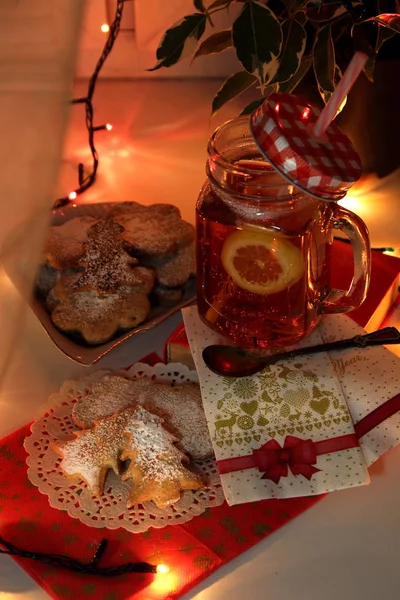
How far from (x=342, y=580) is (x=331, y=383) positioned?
18 cm

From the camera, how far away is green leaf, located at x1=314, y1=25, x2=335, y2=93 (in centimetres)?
73

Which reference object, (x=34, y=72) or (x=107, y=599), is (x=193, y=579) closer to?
(x=107, y=599)

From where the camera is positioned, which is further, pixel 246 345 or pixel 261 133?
pixel 246 345

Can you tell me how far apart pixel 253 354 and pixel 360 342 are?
11 centimetres

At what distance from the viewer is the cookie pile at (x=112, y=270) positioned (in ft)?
2.55

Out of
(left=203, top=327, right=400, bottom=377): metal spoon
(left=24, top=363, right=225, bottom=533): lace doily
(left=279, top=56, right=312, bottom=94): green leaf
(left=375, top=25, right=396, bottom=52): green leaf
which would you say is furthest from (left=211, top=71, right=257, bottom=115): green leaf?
(left=24, top=363, right=225, bottom=533): lace doily

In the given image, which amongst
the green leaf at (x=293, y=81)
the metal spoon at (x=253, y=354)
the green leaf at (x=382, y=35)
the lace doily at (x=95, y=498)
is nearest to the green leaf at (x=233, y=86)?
the green leaf at (x=293, y=81)

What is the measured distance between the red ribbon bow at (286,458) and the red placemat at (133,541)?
3 cm

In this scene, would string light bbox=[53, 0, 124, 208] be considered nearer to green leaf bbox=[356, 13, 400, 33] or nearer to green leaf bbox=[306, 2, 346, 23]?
green leaf bbox=[306, 2, 346, 23]

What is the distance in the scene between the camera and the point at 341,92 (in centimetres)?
53

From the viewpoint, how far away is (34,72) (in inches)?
18.7

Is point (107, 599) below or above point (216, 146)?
below

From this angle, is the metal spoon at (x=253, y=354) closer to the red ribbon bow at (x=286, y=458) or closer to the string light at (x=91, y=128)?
the red ribbon bow at (x=286, y=458)

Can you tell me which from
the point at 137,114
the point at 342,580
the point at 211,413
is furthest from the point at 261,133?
the point at 137,114
